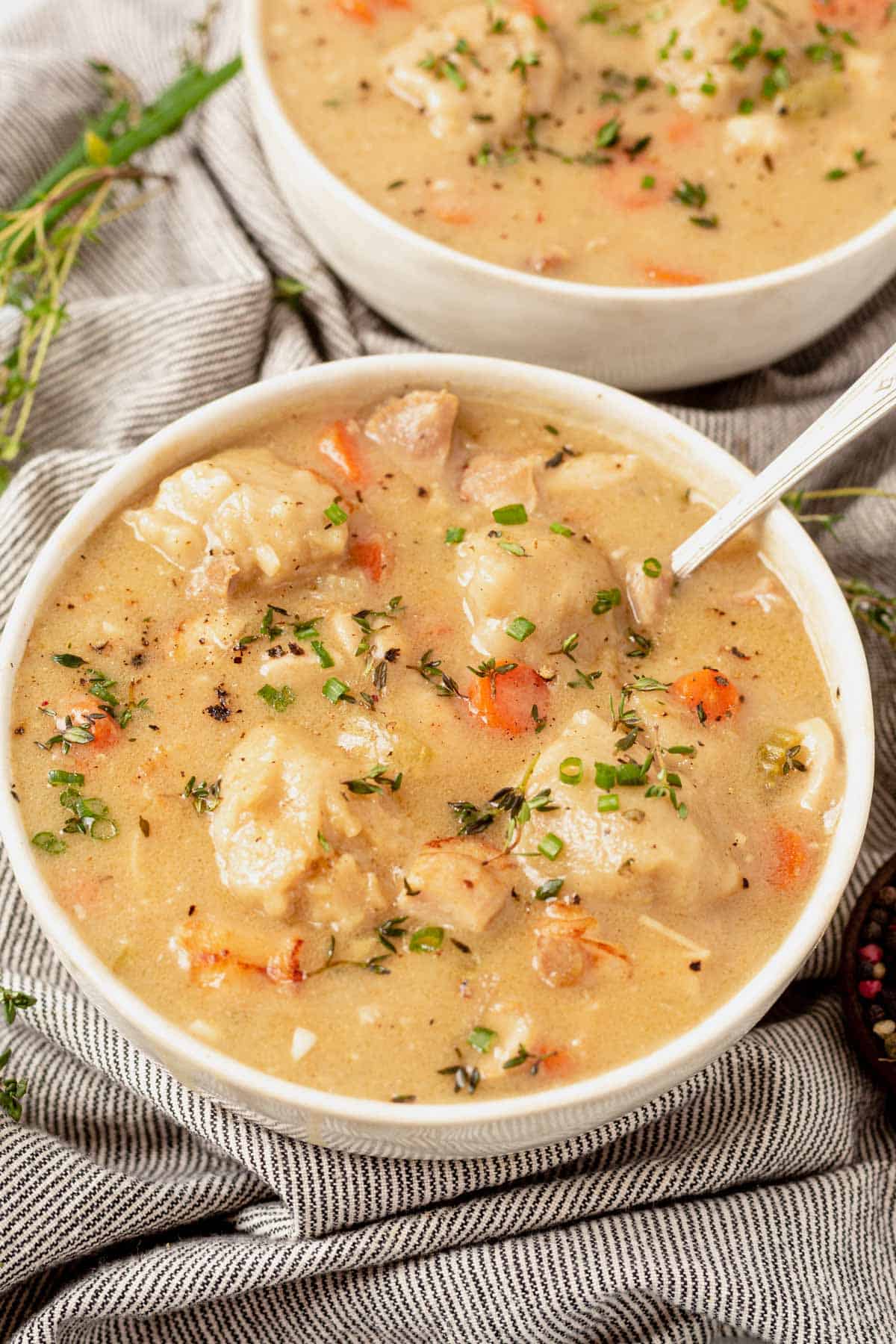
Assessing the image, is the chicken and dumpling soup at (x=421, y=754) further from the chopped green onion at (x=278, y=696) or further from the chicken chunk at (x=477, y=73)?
the chicken chunk at (x=477, y=73)

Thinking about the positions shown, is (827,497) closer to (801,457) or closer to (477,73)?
(801,457)

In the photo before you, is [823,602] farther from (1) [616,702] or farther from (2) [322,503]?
(2) [322,503]

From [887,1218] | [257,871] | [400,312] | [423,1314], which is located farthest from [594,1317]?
[400,312]

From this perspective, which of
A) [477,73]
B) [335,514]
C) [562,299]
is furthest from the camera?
[477,73]

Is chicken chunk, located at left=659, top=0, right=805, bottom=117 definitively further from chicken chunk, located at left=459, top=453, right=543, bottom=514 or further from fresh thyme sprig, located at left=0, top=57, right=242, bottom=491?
chicken chunk, located at left=459, top=453, right=543, bottom=514

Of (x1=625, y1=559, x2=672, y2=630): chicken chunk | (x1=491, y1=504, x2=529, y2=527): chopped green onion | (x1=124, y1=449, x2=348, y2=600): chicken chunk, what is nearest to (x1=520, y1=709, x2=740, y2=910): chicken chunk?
(x1=625, y1=559, x2=672, y2=630): chicken chunk

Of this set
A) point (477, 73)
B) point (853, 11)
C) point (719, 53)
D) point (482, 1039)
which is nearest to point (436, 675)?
point (482, 1039)
